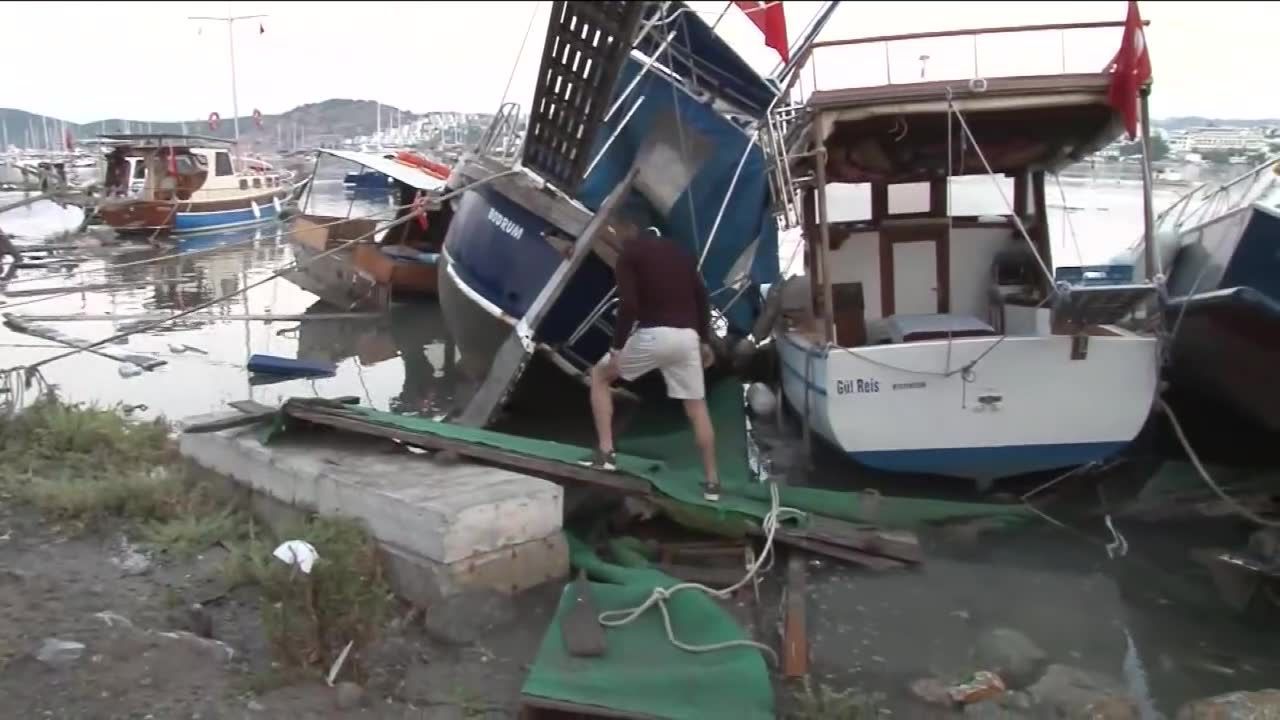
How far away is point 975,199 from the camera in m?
10.6

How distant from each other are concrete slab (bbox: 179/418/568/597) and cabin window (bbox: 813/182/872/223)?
5578 mm

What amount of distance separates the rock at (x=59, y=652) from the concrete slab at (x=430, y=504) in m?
1.41

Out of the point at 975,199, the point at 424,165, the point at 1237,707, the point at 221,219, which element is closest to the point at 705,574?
the point at 1237,707

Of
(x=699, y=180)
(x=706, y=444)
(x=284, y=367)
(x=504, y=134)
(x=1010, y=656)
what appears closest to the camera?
(x=1010, y=656)

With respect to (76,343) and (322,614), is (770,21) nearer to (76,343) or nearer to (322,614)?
(322,614)

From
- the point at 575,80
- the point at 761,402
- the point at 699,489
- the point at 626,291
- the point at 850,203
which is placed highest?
the point at 575,80

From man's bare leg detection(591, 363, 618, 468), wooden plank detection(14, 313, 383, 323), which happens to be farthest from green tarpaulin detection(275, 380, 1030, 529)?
wooden plank detection(14, 313, 383, 323)

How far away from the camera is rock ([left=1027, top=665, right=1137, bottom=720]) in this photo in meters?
4.68

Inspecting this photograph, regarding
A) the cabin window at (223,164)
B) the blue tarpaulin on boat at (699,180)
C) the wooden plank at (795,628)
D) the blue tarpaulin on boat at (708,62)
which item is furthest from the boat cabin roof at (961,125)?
the cabin window at (223,164)

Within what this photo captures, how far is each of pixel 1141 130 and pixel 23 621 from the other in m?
7.75

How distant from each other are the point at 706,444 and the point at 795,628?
1888mm

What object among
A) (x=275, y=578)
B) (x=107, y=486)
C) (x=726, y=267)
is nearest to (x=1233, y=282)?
(x=726, y=267)

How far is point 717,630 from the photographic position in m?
4.74

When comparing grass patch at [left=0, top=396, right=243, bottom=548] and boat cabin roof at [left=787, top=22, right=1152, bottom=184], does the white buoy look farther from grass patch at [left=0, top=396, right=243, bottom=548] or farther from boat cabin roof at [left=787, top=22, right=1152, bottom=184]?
grass patch at [left=0, top=396, right=243, bottom=548]
